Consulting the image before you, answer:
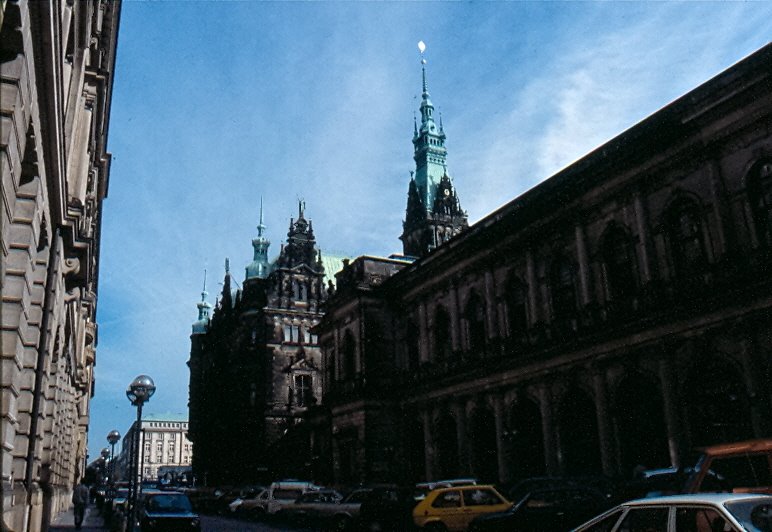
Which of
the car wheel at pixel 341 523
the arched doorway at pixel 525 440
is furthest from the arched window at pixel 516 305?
the car wheel at pixel 341 523

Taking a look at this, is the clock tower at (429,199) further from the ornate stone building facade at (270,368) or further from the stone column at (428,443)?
the stone column at (428,443)

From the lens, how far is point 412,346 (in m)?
38.5

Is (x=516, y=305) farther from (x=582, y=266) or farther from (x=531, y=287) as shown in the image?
(x=582, y=266)

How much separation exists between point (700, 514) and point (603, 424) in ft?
60.8

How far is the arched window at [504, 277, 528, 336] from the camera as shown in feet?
97.2

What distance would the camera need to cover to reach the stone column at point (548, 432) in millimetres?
26312

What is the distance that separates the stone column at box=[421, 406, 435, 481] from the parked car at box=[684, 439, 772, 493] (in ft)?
79.3

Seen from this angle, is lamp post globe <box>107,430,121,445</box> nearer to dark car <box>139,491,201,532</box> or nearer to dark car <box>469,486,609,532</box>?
dark car <box>139,491,201,532</box>

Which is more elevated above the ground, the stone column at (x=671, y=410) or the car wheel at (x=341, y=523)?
the stone column at (x=671, y=410)

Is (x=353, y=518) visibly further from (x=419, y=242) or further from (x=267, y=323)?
(x=419, y=242)

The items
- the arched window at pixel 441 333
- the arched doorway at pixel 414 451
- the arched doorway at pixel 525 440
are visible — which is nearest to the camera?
the arched doorway at pixel 525 440

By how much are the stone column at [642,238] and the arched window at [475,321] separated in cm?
994

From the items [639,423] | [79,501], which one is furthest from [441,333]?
[79,501]

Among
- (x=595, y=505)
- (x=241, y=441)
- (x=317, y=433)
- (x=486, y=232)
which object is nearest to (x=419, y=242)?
(x=241, y=441)
